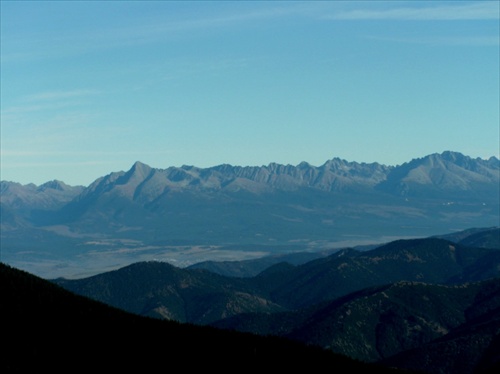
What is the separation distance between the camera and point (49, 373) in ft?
652

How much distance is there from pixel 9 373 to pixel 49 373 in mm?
8569

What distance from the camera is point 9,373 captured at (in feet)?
638
